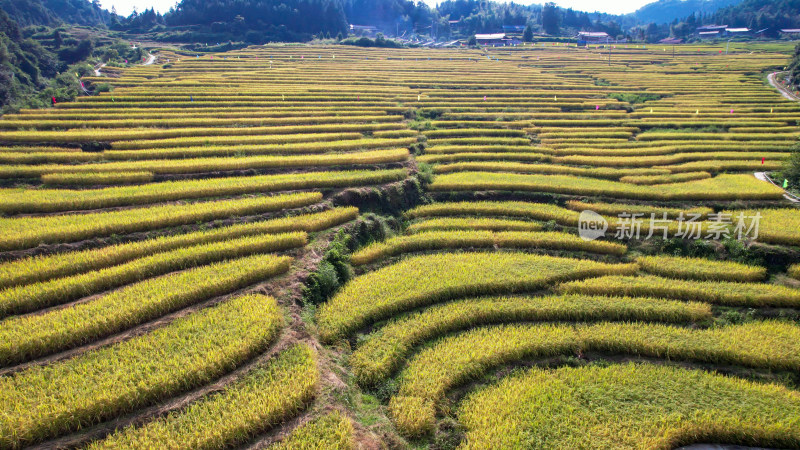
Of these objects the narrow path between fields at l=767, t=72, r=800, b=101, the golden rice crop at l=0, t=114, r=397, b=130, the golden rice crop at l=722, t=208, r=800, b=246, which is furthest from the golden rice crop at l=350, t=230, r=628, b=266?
the narrow path between fields at l=767, t=72, r=800, b=101

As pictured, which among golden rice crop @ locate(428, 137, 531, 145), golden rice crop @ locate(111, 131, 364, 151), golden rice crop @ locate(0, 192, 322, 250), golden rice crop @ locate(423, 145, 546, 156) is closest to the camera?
→ golden rice crop @ locate(0, 192, 322, 250)

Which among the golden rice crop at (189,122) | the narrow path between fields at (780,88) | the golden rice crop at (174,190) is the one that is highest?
the narrow path between fields at (780,88)

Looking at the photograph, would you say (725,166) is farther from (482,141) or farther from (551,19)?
(551,19)

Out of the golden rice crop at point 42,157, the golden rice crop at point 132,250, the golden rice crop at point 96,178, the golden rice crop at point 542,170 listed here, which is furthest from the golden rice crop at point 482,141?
the golden rice crop at point 42,157

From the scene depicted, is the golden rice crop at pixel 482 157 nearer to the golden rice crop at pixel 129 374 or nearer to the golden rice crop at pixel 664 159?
the golden rice crop at pixel 664 159

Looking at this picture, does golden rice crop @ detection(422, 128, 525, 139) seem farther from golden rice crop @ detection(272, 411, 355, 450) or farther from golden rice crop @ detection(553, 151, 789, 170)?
golden rice crop @ detection(272, 411, 355, 450)

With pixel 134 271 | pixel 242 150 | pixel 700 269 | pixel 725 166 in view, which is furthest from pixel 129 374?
pixel 725 166
